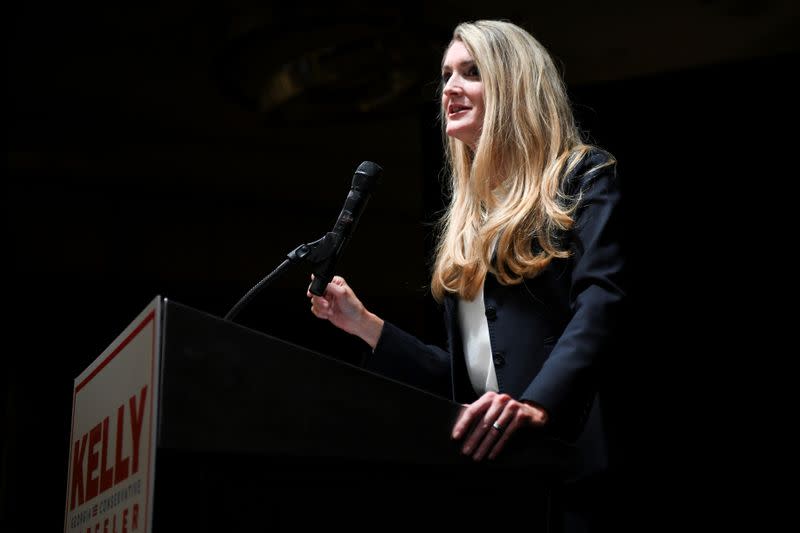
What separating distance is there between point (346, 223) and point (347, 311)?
0.21 metres

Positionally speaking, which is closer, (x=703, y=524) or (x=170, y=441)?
(x=170, y=441)

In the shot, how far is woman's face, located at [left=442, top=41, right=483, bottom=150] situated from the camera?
1539mm

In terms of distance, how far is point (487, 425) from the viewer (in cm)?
102

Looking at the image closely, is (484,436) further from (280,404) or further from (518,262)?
(518,262)

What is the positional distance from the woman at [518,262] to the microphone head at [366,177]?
18cm

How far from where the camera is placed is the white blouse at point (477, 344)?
1.37 meters

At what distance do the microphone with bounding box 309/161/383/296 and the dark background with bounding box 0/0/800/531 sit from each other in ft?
1.31

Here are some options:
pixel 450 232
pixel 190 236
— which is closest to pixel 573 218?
pixel 450 232

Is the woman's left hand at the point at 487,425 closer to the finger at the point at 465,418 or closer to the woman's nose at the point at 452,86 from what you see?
the finger at the point at 465,418

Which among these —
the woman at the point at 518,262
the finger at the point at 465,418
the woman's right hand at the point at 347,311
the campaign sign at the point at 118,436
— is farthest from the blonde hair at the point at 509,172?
the campaign sign at the point at 118,436

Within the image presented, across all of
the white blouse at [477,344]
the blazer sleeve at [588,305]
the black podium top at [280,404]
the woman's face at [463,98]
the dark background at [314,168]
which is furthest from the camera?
the dark background at [314,168]

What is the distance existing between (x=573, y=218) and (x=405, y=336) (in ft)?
1.06

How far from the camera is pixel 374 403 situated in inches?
37.6

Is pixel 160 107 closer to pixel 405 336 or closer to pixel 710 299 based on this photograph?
pixel 710 299
